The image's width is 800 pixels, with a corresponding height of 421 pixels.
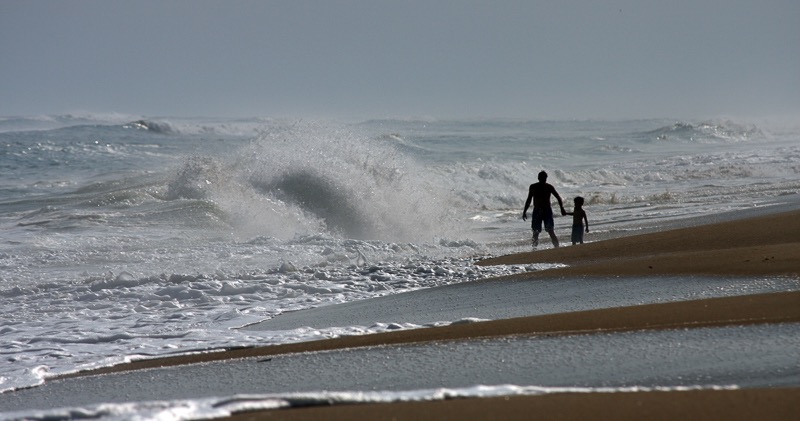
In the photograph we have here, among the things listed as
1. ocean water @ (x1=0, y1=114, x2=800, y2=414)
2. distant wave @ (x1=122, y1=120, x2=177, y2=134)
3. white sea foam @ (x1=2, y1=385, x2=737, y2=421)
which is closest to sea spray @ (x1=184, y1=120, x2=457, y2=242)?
ocean water @ (x1=0, y1=114, x2=800, y2=414)

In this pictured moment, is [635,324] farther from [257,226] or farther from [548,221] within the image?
[257,226]

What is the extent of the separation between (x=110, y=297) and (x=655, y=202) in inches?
542

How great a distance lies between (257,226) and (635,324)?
1246 centimetres

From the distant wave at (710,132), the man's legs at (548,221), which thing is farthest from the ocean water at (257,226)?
the distant wave at (710,132)

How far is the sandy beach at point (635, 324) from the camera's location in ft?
10.8

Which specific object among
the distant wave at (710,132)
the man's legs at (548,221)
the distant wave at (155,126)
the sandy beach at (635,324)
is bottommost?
the distant wave at (710,132)

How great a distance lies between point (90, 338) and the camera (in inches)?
284

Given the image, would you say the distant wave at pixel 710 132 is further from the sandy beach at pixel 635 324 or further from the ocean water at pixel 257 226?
the sandy beach at pixel 635 324

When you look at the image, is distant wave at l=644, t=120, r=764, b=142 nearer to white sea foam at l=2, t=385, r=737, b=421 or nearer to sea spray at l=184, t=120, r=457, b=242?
sea spray at l=184, t=120, r=457, b=242

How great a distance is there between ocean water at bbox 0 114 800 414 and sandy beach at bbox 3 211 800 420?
32.2 inches

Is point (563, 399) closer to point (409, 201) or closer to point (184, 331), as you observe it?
point (184, 331)

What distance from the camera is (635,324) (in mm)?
5082

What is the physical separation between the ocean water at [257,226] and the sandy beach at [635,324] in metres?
0.82

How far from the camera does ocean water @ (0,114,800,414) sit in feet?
26.1
